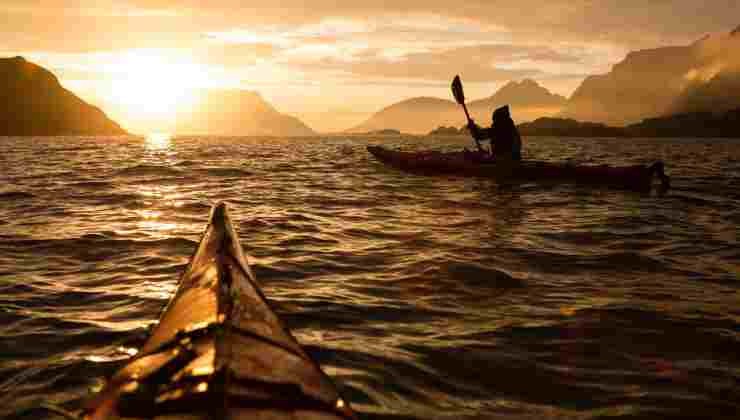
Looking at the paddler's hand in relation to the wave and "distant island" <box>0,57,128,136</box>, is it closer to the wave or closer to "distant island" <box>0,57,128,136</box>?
the wave

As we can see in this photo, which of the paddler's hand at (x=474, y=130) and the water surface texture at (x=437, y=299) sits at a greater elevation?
the paddler's hand at (x=474, y=130)

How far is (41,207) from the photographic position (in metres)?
10.7

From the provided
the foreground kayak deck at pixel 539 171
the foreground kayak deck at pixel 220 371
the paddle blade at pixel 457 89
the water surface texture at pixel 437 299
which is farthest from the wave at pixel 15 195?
the paddle blade at pixel 457 89

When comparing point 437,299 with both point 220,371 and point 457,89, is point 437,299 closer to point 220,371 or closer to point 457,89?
point 220,371

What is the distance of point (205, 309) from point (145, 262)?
423cm

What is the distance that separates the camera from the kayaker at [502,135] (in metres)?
14.4

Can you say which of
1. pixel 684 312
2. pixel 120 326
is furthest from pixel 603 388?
pixel 120 326

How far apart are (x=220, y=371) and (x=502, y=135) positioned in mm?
13851

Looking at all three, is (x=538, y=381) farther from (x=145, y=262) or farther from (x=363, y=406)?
(x=145, y=262)

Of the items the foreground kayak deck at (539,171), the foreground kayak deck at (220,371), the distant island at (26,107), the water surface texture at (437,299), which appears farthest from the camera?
the distant island at (26,107)

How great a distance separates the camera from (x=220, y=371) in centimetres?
195

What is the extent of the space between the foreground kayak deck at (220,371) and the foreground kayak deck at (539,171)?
12.5 m

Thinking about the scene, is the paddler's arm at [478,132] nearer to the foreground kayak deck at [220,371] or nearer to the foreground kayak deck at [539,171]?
the foreground kayak deck at [539,171]

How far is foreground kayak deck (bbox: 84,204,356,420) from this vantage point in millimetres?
1889
